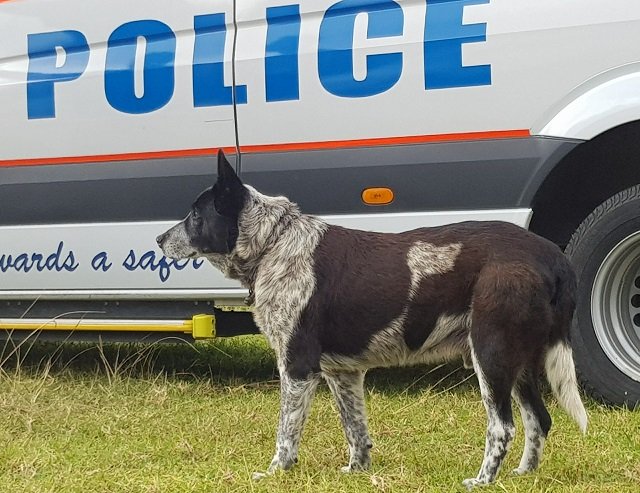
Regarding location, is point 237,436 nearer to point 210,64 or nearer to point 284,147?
point 284,147

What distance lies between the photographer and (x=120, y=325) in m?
5.86

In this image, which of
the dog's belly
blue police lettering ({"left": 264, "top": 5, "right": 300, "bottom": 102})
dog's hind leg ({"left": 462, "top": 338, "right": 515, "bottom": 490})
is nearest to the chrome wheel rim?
the dog's belly

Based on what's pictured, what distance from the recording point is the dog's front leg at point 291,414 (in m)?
4.06

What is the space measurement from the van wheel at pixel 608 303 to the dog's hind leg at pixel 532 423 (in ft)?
3.65

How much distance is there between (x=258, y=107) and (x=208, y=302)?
113 cm

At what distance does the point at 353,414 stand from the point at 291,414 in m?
0.33

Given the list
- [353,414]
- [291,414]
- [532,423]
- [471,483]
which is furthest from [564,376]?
[291,414]

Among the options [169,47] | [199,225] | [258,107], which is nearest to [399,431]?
[199,225]

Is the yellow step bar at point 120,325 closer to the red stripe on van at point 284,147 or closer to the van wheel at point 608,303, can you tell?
the red stripe on van at point 284,147

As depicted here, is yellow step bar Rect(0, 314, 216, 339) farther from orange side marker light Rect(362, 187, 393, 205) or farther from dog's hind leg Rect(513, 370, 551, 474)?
dog's hind leg Rect(513, 370, 551, 474)

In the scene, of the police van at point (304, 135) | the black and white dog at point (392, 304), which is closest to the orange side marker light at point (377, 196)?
the police van at point (304, 135)

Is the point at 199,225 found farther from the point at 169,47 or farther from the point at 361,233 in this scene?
the point at 169,47

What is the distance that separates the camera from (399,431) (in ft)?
16.1

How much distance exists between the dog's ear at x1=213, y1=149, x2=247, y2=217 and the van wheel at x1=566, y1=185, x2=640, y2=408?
1810 mm
